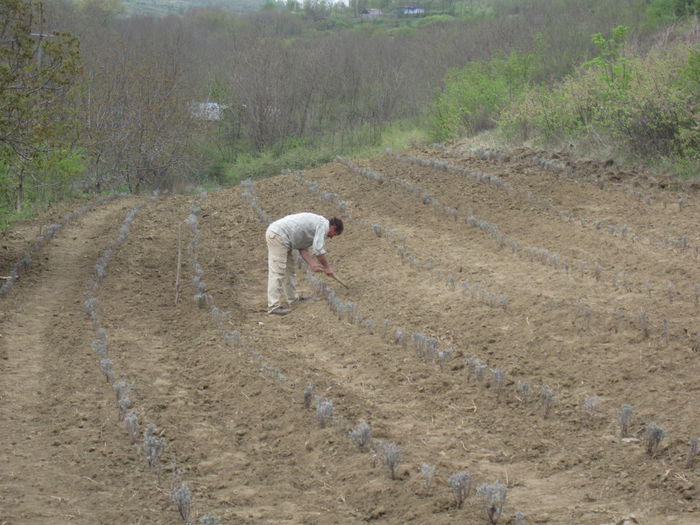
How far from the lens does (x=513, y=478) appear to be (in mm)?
5719

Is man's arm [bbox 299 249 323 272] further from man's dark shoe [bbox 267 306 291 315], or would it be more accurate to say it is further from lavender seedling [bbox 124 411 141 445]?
lavender seedling [bbox 124 411 141 445]

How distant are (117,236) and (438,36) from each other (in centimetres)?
3838

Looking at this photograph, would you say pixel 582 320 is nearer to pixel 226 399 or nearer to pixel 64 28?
pixel 226 399

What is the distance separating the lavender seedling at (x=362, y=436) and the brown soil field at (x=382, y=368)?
5 cm

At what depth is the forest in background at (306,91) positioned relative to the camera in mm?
13688

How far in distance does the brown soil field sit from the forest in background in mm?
1989

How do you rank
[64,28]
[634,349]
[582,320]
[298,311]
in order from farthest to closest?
[64,28], [298,311], [582,320], [634,349]

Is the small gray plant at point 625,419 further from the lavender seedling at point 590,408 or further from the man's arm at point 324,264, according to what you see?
the man's arm at point 324,264

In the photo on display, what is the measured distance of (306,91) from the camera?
4591 cm

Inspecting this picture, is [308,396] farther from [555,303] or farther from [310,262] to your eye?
[555,303]

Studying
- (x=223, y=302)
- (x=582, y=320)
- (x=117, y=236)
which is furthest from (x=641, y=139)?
(x=117, y=236)

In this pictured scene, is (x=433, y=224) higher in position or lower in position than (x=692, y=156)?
lower

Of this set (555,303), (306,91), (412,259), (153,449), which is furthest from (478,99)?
(306,91)

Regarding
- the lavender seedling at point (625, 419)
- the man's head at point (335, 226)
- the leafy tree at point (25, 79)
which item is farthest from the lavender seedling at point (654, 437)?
the leafy tree at point (25, 79)
